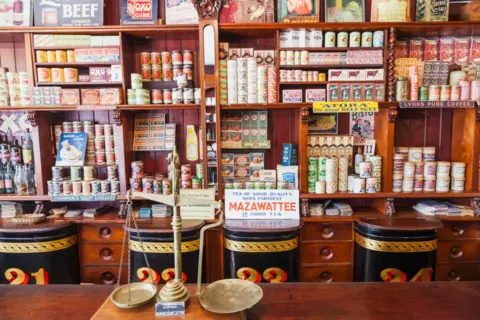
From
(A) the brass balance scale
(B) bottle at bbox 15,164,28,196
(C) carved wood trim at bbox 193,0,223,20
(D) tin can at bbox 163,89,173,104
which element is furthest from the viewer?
(B) bottle at bbox 15,164,28,196

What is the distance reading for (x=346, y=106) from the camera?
272 cm

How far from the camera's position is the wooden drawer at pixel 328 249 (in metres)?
2.87

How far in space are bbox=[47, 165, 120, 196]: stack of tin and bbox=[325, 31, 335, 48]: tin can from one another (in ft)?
6.68

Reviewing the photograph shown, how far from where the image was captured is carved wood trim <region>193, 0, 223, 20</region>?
8.70 feet

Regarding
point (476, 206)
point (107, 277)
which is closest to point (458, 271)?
point (476, 206)

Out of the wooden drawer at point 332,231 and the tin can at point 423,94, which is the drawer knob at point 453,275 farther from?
the tin can at point 423,94

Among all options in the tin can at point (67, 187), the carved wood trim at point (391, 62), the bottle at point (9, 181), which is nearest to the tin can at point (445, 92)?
the carved wood trim at point (391, 62)

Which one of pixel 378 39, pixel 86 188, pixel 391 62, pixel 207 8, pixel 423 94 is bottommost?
pixel 86 188

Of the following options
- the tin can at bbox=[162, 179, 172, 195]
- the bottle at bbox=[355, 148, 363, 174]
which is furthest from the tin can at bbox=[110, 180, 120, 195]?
the bottle at bbox=[355, 148, 363, 174]

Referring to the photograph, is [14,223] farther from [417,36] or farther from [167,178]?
[417,36]

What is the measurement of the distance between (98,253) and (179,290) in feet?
6.32

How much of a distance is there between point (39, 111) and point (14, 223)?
930 mm

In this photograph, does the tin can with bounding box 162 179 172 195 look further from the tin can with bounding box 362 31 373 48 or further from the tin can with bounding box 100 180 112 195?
the tin can with bounding box 362 31 373 48

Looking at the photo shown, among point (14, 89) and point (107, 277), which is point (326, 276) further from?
point (14, 89)
